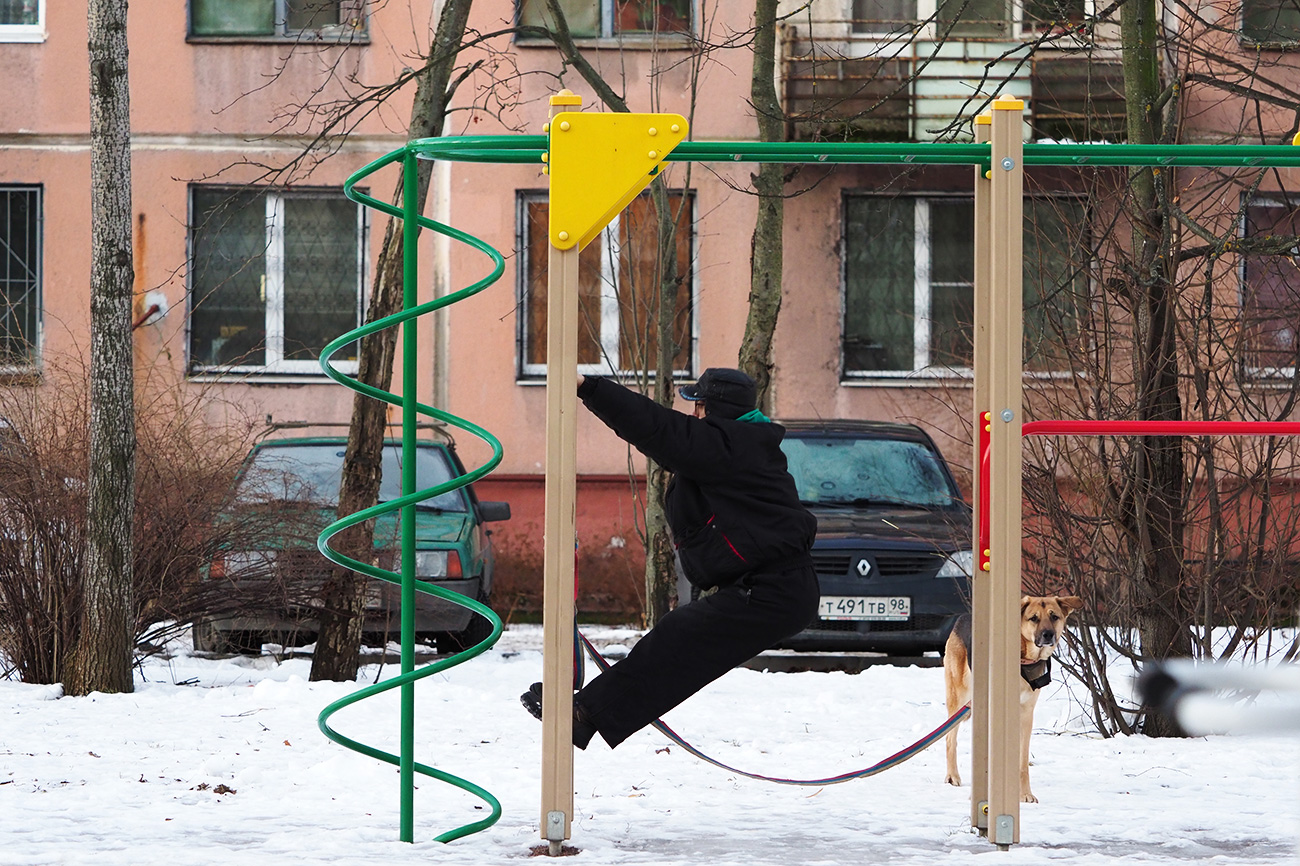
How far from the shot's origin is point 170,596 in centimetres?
876

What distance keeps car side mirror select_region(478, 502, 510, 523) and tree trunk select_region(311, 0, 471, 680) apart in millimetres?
1750

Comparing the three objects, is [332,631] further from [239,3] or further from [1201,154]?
[239,3]

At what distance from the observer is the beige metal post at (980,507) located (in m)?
4.96

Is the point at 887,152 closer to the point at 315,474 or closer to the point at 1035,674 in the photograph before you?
the point at 1035,674

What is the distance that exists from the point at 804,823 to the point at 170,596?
4731mm

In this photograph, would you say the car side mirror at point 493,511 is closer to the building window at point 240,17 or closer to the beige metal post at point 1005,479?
the beige metal post at point 1005,479

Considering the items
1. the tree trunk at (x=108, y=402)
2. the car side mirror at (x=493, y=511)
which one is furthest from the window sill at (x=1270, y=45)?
the tree trunk at (x=108, y=402)

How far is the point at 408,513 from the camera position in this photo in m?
4.92

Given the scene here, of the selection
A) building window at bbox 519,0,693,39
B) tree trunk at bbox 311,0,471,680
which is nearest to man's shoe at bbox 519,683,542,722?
tree trunk at bbox 311,0,471,680

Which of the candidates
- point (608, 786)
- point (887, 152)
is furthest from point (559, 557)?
point (608, 786)

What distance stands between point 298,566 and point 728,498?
4.61m

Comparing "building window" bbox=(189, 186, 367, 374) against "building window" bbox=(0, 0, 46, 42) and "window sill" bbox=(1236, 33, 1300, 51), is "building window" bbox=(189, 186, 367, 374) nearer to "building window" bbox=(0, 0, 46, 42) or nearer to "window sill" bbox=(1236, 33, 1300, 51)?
"building window" bbox=(0, 0, 46, 42)

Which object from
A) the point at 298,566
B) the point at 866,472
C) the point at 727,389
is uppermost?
the point at 727,389

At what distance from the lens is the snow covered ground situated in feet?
16.1
